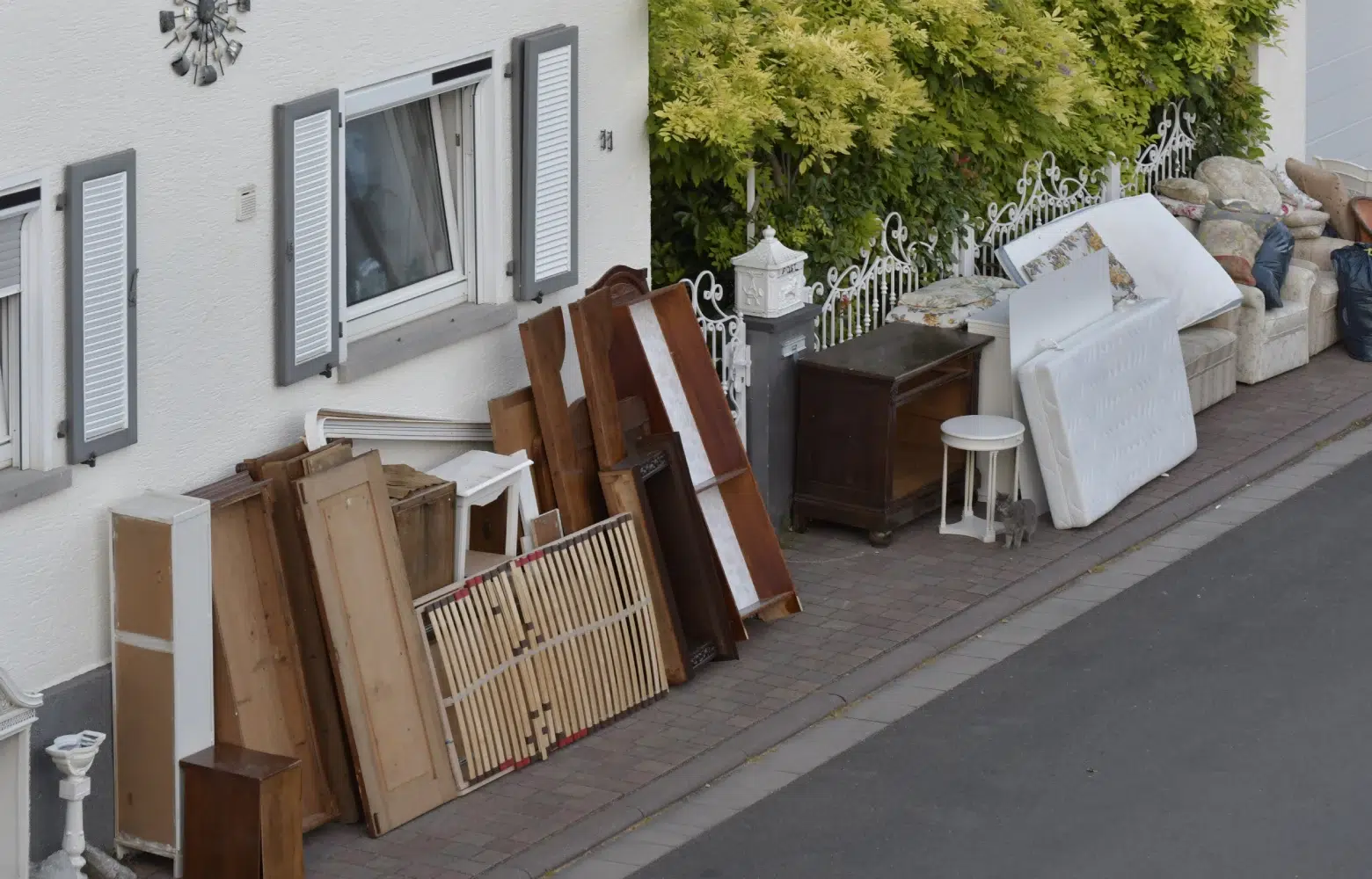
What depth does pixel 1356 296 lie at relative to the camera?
46.6 ft

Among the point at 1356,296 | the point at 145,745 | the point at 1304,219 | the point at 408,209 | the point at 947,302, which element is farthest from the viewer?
the point at 1304,219

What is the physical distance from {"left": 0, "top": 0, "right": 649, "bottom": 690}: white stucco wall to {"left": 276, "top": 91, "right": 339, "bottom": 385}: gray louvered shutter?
0.06m

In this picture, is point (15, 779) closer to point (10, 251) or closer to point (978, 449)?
point (10, 251)

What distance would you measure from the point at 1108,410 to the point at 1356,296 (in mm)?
3398

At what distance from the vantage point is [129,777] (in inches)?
313

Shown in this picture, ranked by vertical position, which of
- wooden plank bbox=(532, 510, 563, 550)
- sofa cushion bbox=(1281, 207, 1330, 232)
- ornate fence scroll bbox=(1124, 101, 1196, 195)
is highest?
ornate fence scroll bbox=(1124, 101, 1196, 195)

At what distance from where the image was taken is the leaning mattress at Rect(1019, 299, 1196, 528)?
1123 cm

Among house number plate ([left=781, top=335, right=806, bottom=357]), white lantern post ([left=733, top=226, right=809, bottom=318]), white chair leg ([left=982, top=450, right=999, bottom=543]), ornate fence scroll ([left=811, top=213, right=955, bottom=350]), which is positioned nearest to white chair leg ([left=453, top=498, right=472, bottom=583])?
white lantern post ([left=733, top=226, right=809, bottom=318])

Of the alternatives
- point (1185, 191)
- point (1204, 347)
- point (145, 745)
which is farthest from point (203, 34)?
point (1185, 191)

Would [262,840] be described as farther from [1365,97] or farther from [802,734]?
[1365,97]

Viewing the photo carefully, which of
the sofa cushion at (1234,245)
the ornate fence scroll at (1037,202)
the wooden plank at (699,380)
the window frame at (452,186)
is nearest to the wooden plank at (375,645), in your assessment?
the window frame at (452,186)

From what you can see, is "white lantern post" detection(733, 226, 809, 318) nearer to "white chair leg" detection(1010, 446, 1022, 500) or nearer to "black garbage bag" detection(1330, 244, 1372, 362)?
"white chair leg" detection(1010, 446, 1022, 500)

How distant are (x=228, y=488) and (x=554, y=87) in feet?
8.26

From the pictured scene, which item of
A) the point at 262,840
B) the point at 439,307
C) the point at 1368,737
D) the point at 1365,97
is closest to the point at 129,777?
the point at 262,840
